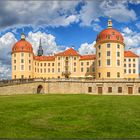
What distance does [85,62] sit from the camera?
9262 cm

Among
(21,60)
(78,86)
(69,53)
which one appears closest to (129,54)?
(69,53)

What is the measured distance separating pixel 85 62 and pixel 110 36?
2067 cm

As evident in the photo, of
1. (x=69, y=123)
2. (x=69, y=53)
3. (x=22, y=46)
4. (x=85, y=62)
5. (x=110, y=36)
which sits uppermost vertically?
(x=110, y=36)

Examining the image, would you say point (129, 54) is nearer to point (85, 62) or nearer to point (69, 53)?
point (85, 62)

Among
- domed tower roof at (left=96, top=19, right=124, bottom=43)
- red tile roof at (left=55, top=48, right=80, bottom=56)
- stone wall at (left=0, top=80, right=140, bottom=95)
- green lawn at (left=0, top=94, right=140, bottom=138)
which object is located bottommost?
green lawn at (left=0, top=94, right=140, bottom=138)

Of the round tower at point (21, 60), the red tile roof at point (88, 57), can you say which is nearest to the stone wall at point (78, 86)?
the round tower at point (21, 60)

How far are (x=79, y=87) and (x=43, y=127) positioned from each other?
46.5 m

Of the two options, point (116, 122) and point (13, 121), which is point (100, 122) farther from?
point (13, 121)

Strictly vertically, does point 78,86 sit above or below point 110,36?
below

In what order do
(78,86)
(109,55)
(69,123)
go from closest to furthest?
(69,123), (78,86), (109,55)

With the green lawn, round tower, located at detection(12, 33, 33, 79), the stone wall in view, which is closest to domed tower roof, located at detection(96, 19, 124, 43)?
the stone wall

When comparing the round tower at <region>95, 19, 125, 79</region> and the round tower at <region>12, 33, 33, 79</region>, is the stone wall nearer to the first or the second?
the round tower at <region>95, 19, 125, 79</region>

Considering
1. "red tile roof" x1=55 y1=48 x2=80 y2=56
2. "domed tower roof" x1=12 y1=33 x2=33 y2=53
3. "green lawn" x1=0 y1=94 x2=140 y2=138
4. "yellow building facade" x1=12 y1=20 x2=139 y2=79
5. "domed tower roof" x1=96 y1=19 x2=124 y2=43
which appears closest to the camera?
"green lawn" x1=0 y1=94 x2=140 y2=138

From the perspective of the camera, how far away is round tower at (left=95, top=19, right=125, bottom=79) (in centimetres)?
7231
